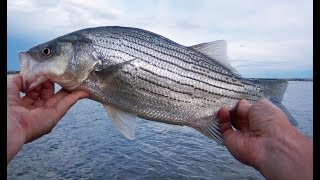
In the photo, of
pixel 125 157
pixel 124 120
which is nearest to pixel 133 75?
pixel 124 120

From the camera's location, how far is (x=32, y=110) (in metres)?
4.00

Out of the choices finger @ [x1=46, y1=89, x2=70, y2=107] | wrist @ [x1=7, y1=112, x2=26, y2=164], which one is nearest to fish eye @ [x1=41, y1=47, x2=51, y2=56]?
finger @ [x1=46, y1=89, x2=70, y2=107]

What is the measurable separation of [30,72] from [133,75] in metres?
1.34

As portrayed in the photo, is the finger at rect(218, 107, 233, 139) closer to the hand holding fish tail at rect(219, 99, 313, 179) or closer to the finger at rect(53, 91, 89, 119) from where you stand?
the hand holding fish tail at rect(219, 99, 313, 179)

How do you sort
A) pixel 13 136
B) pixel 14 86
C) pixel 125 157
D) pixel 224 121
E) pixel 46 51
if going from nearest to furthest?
pixel 13 136
pixel 14 86
pixel 46 51
pixel 224 121
pixel 125 157

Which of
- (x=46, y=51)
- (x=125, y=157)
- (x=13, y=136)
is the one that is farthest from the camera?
(x=125, y=157)

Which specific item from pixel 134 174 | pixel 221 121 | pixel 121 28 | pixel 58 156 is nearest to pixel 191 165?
pixel 134 174

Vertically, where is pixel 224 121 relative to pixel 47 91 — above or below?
below

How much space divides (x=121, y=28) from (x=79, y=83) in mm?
900

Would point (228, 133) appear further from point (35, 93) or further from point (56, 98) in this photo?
point (35, 93)

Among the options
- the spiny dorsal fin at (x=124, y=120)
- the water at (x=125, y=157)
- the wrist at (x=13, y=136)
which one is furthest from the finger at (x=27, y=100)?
the water at (x=125, y=157)

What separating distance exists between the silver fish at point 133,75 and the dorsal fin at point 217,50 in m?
0.13

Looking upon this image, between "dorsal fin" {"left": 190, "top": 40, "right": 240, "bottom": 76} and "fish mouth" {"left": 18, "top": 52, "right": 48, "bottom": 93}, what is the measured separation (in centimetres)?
206

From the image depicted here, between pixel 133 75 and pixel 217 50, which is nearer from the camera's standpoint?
pixel 133 75
